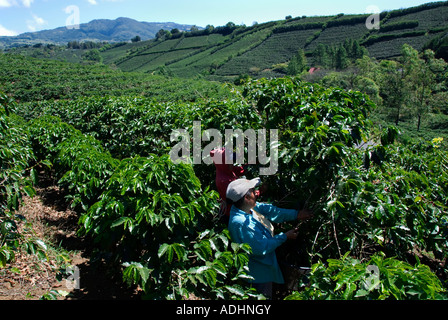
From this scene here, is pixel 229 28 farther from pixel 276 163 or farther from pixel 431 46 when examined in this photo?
pixel 276 163

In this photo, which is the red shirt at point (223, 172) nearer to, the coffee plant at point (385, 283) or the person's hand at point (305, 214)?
the person's hand at point (305, 214)

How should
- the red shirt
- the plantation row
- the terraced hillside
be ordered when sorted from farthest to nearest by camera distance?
the terraced hillside → the red shirt → the plantation row

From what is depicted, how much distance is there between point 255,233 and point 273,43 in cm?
9057

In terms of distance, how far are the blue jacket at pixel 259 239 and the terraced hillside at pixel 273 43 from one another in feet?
193

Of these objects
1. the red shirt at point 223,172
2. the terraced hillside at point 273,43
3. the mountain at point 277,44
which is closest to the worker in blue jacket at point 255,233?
the red shirt at point 223,172

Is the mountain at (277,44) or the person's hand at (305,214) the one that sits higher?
the mountain at (277,44)

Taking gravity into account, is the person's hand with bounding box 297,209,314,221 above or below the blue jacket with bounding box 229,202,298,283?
above

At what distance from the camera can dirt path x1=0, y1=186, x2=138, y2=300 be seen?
2977mm

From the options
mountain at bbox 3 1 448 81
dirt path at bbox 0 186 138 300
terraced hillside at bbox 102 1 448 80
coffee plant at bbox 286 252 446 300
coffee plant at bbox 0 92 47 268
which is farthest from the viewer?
terraced hillside at bbox 102 1 448 80

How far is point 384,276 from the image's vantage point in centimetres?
144

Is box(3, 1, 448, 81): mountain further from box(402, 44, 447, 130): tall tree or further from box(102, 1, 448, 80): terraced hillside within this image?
box(402, 44, 447, 130): tall tree

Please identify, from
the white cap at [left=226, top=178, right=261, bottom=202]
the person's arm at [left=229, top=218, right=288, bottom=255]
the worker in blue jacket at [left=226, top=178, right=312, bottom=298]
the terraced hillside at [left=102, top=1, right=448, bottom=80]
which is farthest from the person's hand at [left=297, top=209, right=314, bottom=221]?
the terraced hillside at [left=102, top=1, right=448, bottom=80]

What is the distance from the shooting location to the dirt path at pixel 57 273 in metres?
2.98
